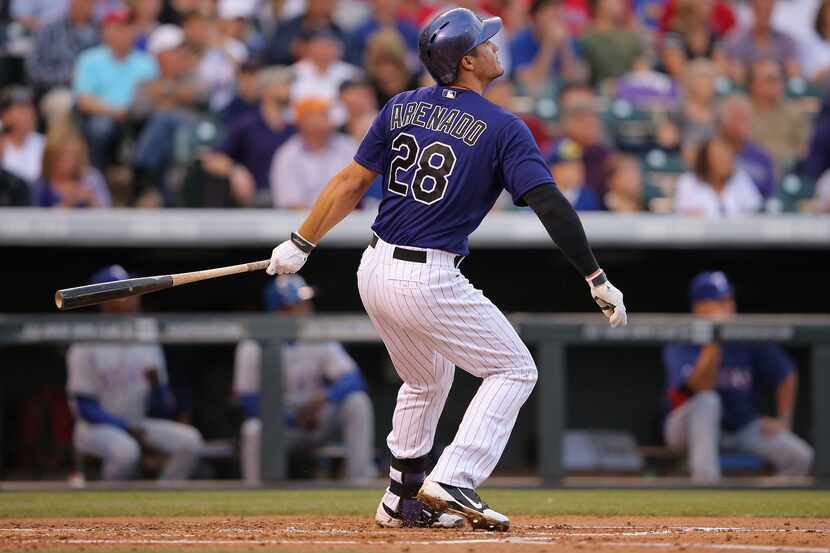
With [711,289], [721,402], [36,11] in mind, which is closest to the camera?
[721,402]

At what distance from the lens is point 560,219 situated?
13.5ft

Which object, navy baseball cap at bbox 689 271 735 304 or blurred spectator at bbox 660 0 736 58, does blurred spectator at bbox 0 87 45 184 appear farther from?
blurred spectator at bbox 660 0 736 58

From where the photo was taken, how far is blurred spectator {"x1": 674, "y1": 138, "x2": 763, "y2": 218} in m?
8.36

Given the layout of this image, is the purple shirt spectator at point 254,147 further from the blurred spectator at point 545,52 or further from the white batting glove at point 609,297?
the white batting glove at point 609,297

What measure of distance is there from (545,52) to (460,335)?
19.6 feet

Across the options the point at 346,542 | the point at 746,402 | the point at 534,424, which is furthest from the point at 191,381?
the point at 346,542

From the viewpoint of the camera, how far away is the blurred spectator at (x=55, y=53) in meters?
8.87

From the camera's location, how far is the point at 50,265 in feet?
27.5

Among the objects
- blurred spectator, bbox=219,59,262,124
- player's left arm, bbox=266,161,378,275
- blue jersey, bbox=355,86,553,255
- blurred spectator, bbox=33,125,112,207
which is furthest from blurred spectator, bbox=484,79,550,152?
blue jersey, bbox=355,86,553,255

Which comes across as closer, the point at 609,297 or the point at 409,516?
the point at 609,297

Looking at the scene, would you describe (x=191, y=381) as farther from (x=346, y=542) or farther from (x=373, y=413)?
(x=346, y=542)

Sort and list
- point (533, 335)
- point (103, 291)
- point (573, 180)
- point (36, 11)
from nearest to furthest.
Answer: point (103, 291), point (533, 335), point (573, 180), point (36, 11)

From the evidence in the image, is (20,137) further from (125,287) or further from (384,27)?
(125,287)

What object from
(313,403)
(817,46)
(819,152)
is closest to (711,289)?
(819,152)
